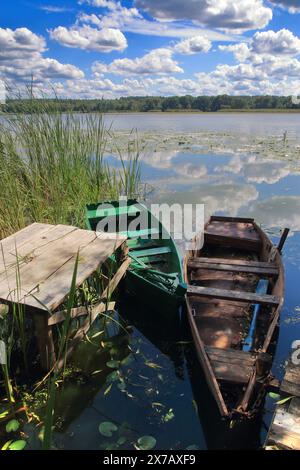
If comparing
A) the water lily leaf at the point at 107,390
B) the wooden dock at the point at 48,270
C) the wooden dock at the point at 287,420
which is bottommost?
the water lily leaf at the point at 107,390

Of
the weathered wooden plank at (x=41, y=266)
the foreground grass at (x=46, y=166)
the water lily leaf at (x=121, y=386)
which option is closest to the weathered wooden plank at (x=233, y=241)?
the foreground grass at (x=46, y=166)

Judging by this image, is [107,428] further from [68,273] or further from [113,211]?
[113,211]

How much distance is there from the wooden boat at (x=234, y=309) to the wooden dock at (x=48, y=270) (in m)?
1.17

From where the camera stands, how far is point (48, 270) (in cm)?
353

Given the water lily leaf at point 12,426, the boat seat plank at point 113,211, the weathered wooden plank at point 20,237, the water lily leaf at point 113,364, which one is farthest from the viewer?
the boat seat plank at point 113,211

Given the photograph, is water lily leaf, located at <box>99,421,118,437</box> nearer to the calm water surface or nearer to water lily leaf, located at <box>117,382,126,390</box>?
the calm water surface

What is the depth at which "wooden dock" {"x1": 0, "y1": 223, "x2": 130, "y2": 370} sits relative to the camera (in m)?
3.09

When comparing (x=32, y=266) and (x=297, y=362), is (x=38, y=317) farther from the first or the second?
(x=297, y=362)

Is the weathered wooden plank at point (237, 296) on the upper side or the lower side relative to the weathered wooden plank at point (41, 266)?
lower

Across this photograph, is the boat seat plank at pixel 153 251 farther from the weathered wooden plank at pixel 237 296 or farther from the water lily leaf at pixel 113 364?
the water lily leaf at pixel 113 364

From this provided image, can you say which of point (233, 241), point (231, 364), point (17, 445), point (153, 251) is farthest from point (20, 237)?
point (233, 241)

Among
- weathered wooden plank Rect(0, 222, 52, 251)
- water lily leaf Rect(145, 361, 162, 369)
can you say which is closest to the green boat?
water lily leaf Rect(145, 361, 162, 369)

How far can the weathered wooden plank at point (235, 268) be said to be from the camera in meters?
4.98

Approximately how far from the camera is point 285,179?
11.4 m
